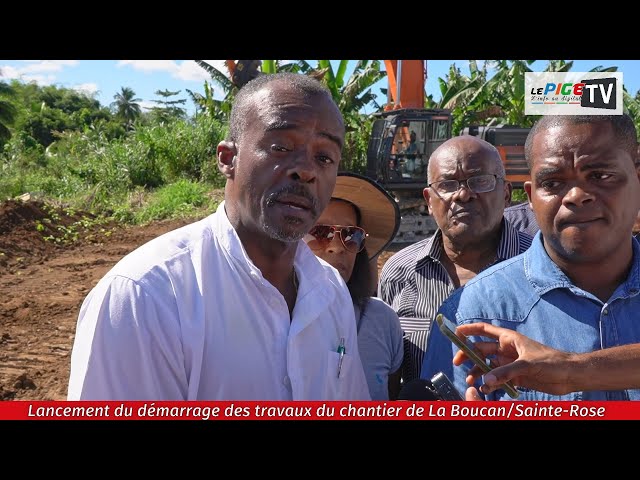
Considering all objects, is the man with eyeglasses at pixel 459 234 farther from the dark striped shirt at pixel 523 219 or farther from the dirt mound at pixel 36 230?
the dirt mound at pixel 36 230

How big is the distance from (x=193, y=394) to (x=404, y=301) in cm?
149

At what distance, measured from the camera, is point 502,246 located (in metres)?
3.03

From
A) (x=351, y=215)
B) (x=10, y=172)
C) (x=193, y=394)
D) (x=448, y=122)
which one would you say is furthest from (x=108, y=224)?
(x=193, y=394)

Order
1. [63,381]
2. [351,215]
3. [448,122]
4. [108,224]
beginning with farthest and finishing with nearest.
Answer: [108,224]
[448,122]
[63,381]
[351,215]

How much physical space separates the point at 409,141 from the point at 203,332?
10.9 m

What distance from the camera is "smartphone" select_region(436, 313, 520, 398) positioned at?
1.58m

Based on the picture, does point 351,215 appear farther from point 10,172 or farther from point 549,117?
point 10,172

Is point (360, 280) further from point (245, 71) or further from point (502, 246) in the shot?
point (245, 71)

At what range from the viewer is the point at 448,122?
1203 centimetres

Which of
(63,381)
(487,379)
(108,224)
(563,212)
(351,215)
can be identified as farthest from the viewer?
(108,224)

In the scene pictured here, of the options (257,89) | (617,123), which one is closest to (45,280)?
(257,89)

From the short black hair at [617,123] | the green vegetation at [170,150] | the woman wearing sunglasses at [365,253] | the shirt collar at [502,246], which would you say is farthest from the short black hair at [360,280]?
the green vegetation at [170,150]

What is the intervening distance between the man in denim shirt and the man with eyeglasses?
0.98 metres
